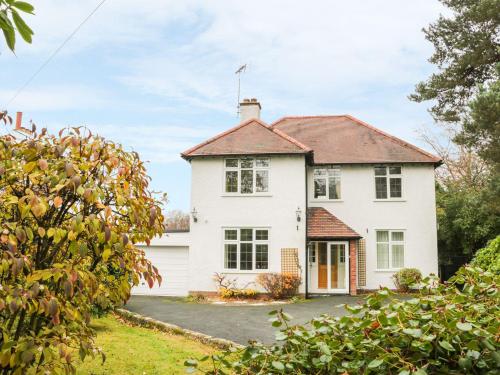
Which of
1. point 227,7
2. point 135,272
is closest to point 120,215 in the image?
point 135,272

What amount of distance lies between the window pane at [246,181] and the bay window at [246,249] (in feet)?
5.58

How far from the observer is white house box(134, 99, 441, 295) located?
19578mm

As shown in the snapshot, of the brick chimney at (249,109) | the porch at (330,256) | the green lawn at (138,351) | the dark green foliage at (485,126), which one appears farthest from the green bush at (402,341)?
the brick chimney at (249,109)

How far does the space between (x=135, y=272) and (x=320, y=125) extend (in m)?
21.3

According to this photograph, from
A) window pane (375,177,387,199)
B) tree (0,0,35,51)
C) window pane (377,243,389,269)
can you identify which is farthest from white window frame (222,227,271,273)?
tree (0,0,35,51)

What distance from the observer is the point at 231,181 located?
20.2 m

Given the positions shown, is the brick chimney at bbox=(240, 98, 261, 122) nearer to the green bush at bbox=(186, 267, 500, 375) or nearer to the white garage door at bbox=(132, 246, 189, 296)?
the white garage door at bbox=(132, 246, 189, 296)

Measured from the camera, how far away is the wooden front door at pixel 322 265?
65.6 feet

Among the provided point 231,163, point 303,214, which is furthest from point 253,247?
point 231,163

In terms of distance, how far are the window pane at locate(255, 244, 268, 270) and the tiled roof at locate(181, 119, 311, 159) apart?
397 centimetres

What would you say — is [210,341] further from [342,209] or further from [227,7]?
[342,209]

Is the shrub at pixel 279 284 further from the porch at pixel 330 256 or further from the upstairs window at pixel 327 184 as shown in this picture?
the upstairs window at pixel 327 184

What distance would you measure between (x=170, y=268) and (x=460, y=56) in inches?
603

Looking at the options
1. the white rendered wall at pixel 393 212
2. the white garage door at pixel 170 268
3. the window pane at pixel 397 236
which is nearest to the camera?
the white rendered wall at pixel 393 212
